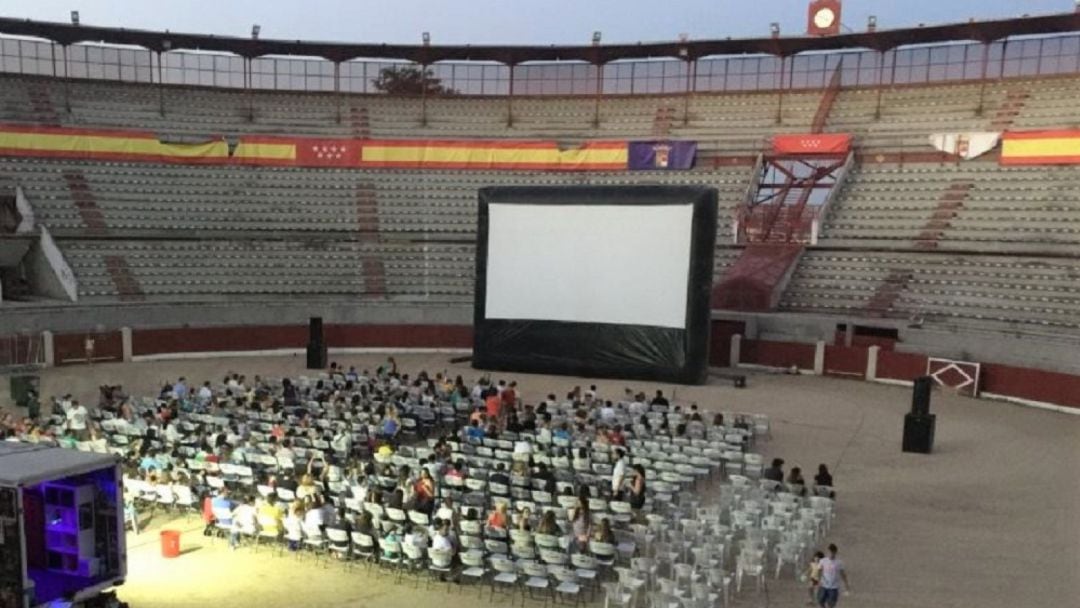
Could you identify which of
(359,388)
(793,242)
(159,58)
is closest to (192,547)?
(359,388)

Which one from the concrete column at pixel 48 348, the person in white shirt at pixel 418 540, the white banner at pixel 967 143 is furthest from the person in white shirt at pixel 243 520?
the white banner at pixel 967 143

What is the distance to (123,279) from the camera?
125 feet

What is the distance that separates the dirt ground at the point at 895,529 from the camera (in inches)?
523

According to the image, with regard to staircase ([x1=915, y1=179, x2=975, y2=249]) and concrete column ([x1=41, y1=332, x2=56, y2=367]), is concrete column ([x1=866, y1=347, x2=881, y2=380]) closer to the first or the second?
staircase ([x1=915, y1=179, x2=975, y2=249])

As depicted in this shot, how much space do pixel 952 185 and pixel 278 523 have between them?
122 ft

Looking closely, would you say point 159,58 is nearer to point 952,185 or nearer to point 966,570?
point 952,185

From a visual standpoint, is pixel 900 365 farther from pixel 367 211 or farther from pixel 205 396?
pixel 367 211

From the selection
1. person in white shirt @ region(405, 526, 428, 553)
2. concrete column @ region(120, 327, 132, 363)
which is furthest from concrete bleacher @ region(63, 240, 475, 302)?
person in white shirt @ region(405, 526, 428, 553)

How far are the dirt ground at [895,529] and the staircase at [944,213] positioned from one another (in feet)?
40.3

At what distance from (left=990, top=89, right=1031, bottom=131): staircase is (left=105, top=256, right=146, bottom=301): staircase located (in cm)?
4131

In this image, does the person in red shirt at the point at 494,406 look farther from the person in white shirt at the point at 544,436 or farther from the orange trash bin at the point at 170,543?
the orange trash bin at the point at 170,543

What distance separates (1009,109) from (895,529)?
115 ft

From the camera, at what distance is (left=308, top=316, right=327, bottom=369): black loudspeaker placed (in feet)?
108

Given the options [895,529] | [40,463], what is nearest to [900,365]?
[895,529]
